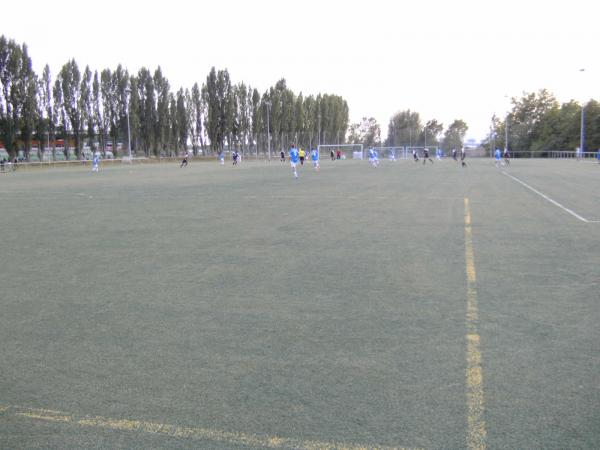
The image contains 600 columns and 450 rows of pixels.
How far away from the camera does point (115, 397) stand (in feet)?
12.4

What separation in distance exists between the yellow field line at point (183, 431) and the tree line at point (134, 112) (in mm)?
58671

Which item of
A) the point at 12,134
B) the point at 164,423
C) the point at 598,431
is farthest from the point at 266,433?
the point at 12,134

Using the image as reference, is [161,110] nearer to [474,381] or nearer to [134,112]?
[134,112]

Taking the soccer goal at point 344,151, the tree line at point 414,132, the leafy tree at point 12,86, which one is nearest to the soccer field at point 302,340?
the leafy tree at point 12,86

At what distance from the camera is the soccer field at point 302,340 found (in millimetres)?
3365

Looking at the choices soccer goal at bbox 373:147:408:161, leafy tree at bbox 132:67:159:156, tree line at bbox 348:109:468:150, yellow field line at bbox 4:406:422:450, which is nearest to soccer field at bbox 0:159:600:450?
yellow field line at bbox 4:406:422:450

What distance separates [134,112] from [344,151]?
135 ft

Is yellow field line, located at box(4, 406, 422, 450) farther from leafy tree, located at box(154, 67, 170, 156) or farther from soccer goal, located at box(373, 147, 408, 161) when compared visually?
soccer goal, located at box(373, 147, 408, 161)

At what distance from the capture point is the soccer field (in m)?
3.37

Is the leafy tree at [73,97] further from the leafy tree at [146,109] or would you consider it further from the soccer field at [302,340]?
the soccer field at [302,340]

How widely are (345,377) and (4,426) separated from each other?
7.11 feet

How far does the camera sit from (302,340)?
4.87 metres

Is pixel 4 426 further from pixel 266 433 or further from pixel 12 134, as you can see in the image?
pixel 12 134

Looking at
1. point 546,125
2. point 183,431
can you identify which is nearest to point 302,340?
point 183,431
